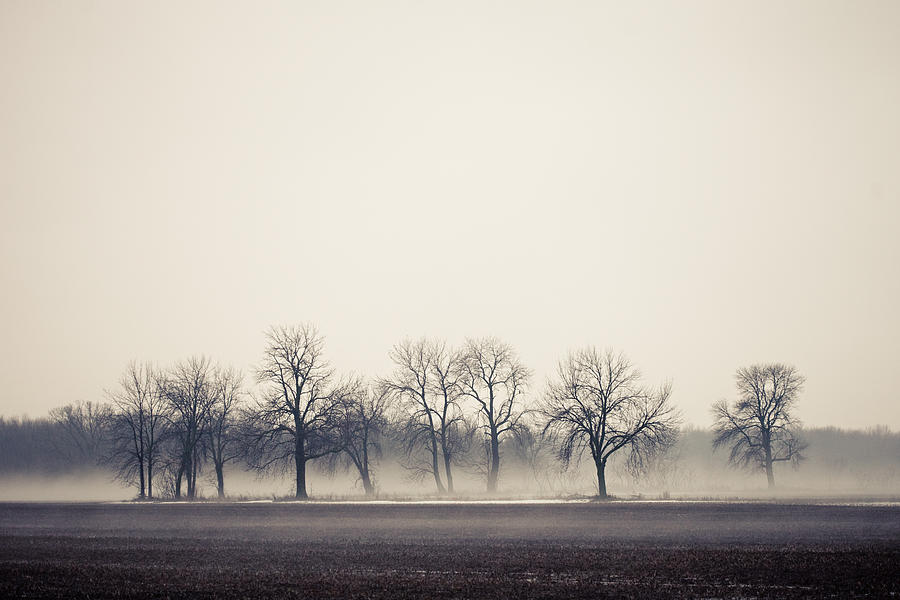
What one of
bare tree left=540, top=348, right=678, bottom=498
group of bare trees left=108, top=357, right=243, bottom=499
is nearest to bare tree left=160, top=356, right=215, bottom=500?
group of bare trees left=108, top=357, right=243, bottom=499

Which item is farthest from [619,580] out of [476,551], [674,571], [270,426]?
[270,426]

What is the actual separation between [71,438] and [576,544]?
101 m

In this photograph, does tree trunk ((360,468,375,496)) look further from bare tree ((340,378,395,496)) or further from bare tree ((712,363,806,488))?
bare tree ((712,363,806,488))

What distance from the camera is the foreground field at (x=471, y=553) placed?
15.7 m

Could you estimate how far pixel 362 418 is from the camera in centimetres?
5772

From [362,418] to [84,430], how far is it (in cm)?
6687

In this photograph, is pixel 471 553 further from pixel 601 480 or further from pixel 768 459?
pixel 768 459

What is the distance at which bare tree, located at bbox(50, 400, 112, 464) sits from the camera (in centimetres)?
9144

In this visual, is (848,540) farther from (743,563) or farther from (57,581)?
(57,581)

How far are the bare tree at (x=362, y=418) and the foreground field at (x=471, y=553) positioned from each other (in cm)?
1703

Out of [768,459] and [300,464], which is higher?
[300,464]

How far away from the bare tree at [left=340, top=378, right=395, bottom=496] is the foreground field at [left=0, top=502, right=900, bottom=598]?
17.0 metres

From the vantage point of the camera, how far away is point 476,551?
21.4 meters

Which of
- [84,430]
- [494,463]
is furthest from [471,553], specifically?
[84,430]
